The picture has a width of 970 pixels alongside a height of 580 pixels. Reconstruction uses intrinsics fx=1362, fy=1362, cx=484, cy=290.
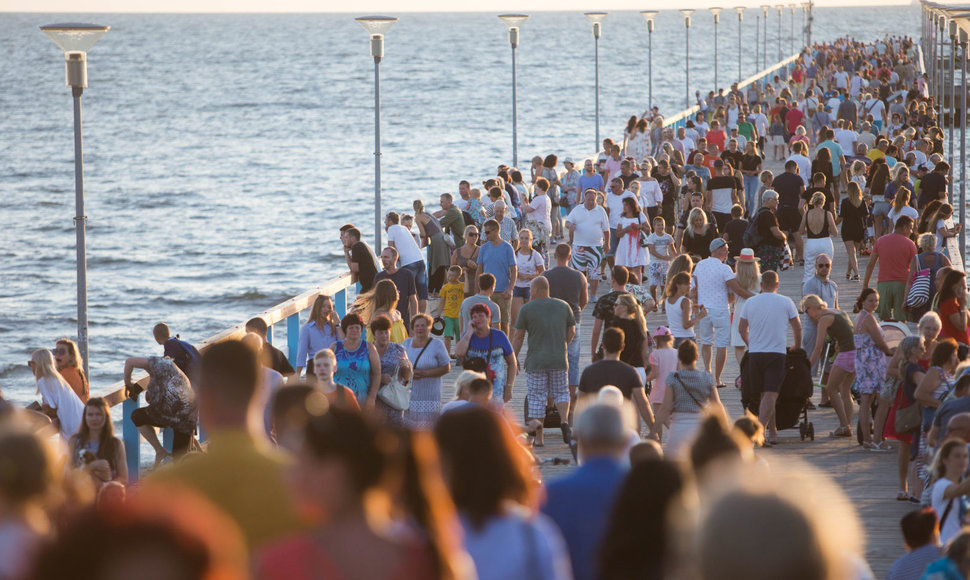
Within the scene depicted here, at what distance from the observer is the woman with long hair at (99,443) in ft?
28.9

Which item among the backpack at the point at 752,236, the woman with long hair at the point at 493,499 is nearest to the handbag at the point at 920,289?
the backpack at the point at 752,236

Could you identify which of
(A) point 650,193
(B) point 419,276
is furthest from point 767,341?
(A) point 650,193

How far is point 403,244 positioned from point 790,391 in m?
4.96

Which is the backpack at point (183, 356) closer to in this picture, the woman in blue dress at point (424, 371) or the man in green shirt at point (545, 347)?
the woman in blue dress at point (424, 371)

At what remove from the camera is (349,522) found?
3.45 metres

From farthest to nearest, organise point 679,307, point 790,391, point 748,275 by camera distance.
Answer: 1. point 748,275
2. point 679,307
3. point 790,391

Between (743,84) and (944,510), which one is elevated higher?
(743,84)

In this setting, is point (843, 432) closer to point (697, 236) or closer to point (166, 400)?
point (697, 236)

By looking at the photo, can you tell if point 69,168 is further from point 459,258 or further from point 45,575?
point 45,575

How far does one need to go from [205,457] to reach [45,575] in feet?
6.30

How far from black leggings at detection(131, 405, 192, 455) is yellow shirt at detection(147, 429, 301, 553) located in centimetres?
658


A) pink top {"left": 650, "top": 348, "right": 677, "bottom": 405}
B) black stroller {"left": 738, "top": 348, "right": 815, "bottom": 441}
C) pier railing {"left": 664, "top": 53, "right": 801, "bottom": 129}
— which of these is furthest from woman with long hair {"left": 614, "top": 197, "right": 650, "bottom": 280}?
pier railing {"left": 664, "top": 53, "right": 801, "bottom": 129}

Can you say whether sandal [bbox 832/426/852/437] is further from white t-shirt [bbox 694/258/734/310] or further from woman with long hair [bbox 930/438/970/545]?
woman with long hair [bbox 930/438/970/545]

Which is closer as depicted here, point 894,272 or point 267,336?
point 267,336
